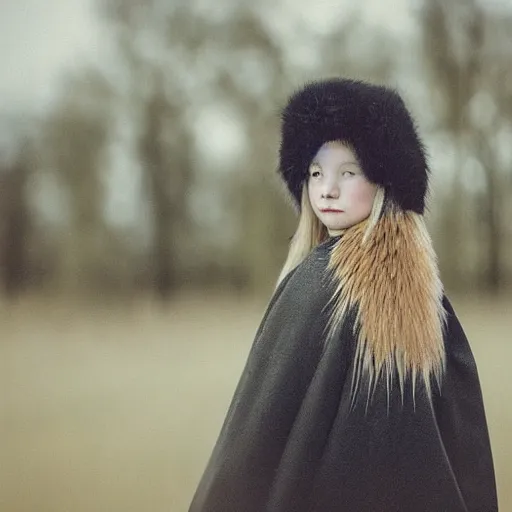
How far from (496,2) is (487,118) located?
23cm

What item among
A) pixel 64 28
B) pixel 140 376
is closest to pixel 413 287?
pixel 140 376

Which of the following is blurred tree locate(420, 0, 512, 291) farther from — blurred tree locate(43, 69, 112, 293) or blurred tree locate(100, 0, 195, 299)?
blurred tree locate(43, 69, 112, 293)

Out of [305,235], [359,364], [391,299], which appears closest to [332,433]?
[359,364]

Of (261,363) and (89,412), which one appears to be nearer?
(261,363)

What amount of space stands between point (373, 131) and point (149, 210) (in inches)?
18.6

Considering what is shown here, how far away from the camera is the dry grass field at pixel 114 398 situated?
128 centimetres

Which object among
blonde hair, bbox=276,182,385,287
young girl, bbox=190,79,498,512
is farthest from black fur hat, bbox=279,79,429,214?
blonde hair, bbox=276,182,385,287

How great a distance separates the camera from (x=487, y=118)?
137 centimetres

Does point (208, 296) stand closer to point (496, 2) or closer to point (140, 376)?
point (140, 376)

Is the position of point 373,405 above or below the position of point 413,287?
below

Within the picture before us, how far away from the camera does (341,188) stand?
1.11 m

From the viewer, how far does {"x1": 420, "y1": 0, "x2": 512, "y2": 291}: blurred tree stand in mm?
1353

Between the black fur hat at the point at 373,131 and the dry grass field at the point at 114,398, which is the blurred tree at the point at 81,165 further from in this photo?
the black fur hat at the point at 373,131

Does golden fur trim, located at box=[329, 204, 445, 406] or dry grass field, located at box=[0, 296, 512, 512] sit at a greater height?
golden fur trim, located at box=[329, 204, 445, 406]
